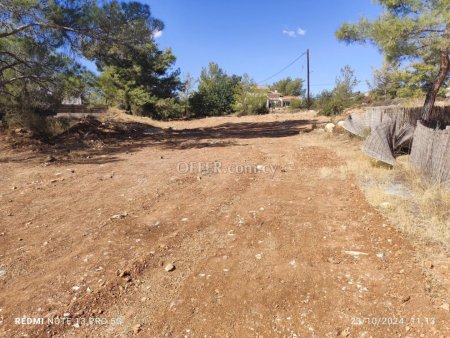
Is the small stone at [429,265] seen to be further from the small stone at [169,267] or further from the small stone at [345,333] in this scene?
the small stone at [169,267]

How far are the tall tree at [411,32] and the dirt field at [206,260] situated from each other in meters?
4.28

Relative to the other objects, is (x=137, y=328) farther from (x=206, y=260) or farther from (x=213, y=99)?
(x=213, y=99)

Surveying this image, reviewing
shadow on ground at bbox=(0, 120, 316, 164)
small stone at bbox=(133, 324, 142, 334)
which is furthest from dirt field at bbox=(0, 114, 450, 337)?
shadow on ground at bbox=(0, 120, 316, 164)

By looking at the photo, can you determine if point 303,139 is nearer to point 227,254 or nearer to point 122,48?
point 122,48

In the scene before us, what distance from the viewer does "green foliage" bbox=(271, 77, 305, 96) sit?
2704 inches

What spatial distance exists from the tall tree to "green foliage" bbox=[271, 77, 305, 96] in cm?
6164

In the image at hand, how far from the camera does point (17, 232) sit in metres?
3.73

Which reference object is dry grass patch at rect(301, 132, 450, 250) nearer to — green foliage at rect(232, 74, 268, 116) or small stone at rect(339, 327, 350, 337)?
small stone at rect(339, 327, 350, 337)

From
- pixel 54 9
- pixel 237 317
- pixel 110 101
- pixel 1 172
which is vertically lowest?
pixel 237 317

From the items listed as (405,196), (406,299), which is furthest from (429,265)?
(405,196)

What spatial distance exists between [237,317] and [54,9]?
28.8 feet

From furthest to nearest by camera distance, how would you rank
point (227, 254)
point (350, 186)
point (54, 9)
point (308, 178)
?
point (54, 9) → point (308, 178) → point (350, 186) → point (227, 254)

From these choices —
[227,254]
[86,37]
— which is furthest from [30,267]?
[86,37]

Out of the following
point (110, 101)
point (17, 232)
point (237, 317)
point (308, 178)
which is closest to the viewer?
point (237, 317)
